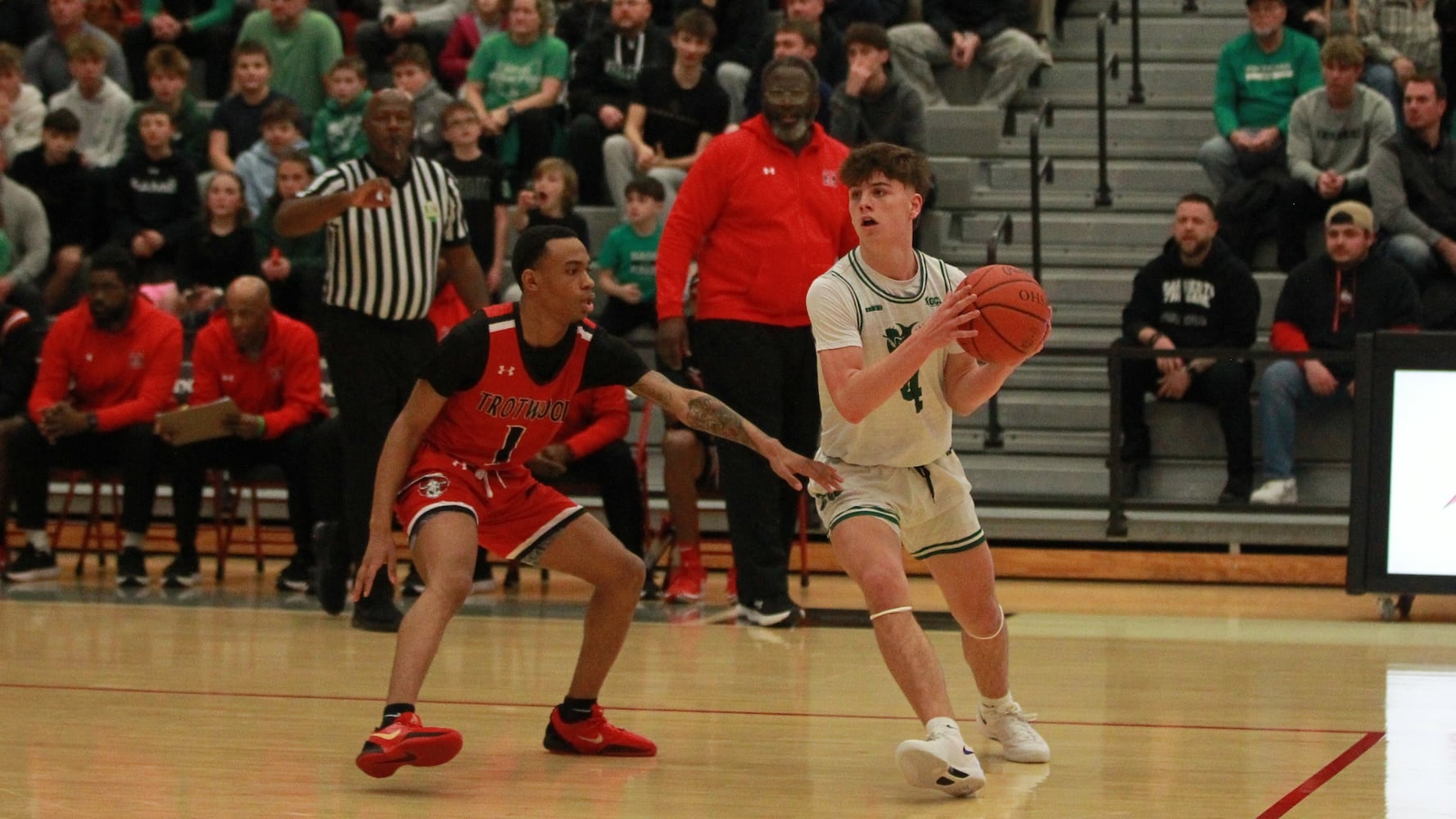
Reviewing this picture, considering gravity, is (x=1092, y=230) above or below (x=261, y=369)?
above

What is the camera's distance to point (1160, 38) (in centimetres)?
1287

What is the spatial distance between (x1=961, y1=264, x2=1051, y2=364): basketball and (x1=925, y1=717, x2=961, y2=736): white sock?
36.3 inches

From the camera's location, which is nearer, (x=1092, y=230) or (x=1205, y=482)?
(x=1205, y=482)

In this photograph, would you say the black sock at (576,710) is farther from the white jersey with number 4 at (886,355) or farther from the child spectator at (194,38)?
the child spectator at (194,38)

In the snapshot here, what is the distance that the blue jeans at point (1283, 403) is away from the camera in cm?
955

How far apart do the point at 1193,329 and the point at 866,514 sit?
17.6ft

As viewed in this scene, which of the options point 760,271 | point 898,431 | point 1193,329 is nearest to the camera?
point 898,431

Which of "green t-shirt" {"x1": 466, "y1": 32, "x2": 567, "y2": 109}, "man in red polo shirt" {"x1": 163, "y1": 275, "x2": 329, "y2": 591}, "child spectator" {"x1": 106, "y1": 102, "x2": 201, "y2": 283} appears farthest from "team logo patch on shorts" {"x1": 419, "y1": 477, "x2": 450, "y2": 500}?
"green t-shirt" {"x1": 466, "y1": 32, "x2": 567, "y2": 109}

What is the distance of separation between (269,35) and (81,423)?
162 inches

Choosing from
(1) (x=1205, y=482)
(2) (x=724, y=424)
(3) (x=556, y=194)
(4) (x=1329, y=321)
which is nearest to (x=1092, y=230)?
(4) (x=1329, y=321)

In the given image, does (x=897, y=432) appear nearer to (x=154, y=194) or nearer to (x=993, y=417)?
(x=993, y=417)

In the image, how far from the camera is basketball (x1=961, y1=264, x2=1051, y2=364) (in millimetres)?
4793

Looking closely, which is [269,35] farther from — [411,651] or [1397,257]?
[411,651]

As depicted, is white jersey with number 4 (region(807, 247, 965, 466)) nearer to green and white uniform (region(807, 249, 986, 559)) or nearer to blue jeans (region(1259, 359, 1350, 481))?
green and white uniform (region(807, 249, 986, 559))
